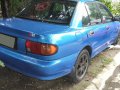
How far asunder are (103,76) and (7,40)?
2214 millimetres

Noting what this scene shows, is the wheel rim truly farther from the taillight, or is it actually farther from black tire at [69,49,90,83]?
the taillight

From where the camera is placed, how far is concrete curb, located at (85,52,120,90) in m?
4.58

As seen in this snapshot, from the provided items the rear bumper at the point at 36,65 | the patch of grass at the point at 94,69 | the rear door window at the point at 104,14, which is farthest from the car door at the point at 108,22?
the rear bumper at the point at 36,65

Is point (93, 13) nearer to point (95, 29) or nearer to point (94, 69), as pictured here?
point (95, 29)

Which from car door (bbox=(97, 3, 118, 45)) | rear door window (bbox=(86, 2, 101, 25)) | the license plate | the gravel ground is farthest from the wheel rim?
the license plate

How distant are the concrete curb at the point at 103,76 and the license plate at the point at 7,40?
5.34ft

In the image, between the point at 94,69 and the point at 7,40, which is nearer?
the point at 7,40

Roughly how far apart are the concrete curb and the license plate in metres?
1.63

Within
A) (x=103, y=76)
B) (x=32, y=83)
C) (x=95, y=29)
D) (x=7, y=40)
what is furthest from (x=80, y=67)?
(x=7, y=40)

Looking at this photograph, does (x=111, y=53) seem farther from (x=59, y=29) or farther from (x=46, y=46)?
(x=46, y=46)

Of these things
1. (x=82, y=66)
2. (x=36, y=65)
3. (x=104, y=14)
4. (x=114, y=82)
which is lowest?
(x=114, y=82)

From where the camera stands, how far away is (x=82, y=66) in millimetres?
4699

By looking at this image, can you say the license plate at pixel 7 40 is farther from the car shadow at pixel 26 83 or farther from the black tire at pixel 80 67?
the black tire at pixel 80 67

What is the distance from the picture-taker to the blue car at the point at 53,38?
144 inches
